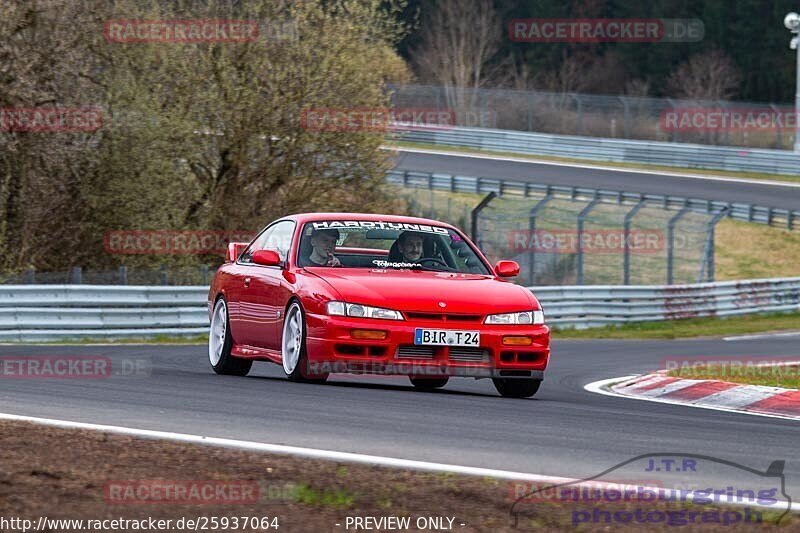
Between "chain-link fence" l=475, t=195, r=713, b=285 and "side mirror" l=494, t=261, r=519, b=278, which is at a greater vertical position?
"side mirror" l=494, t=261, r=519, b=278

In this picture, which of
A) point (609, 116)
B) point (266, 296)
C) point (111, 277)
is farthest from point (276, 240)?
point (609, 116)

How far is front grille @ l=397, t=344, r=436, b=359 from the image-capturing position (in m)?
10.3

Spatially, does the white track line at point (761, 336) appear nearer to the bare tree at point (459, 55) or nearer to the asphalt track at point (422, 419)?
the asphalt track at point (422, 419)

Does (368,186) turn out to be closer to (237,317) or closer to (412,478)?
(237,317)

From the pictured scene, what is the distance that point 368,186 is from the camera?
26375mm

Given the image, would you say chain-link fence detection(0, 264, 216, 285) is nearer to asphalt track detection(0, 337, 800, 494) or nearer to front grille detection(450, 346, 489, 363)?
asphalt track detection(0, 337, 800, 494)

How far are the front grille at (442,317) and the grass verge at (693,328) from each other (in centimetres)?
1348

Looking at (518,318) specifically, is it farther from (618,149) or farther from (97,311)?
(618,149)

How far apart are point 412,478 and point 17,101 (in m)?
17.3
